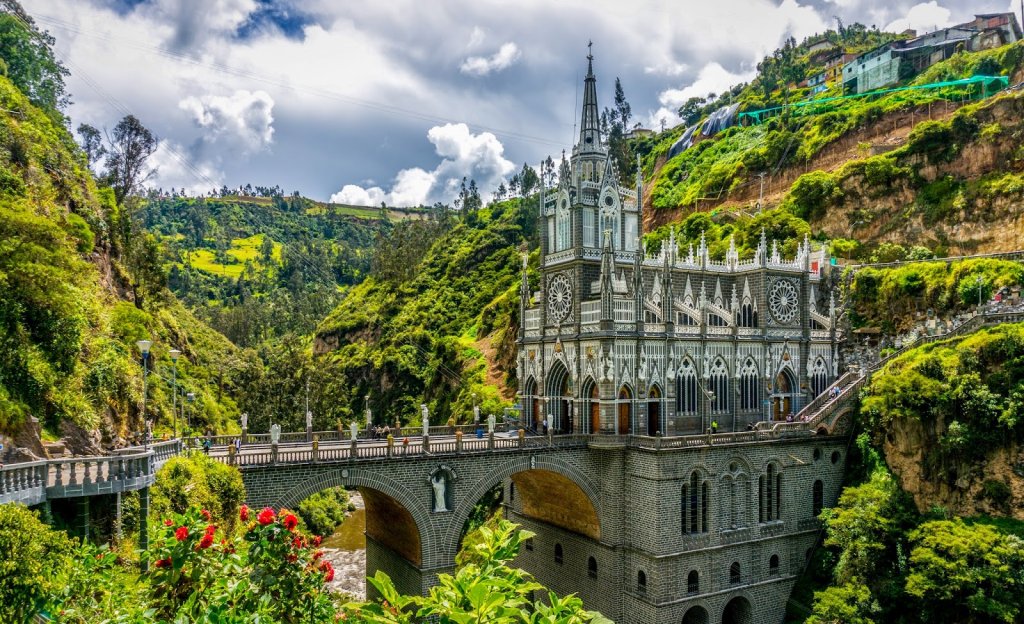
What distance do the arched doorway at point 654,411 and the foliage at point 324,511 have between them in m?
30.5

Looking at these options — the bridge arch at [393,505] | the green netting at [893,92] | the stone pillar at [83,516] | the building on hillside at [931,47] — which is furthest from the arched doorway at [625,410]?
the building on hillside at [931,47]

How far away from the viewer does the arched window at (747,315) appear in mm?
40562

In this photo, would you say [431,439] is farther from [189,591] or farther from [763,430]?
[189,591]

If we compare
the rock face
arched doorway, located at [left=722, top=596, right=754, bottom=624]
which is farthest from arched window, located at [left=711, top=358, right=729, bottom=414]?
arched doorway, located at [left=722, top=596, right=754, bottom=624]

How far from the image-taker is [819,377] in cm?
4231

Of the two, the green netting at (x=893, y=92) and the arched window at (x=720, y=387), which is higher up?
the green netting at (x=893, y=92)

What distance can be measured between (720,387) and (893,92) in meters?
59.8

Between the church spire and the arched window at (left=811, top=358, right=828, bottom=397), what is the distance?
1882cm

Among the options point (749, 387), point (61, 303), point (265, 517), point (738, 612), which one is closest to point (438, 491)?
point (61, 303)

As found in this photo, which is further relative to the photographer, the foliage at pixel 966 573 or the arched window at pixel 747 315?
the arched window at pixel 747 315

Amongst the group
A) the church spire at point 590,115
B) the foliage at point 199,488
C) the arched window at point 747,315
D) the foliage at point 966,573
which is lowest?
the foliage at point 966,573

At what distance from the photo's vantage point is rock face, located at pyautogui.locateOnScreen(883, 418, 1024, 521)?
30781 millimetres

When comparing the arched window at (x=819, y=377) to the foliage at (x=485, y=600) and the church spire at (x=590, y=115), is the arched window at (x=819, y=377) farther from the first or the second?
the foliage at (x=485, y=600)

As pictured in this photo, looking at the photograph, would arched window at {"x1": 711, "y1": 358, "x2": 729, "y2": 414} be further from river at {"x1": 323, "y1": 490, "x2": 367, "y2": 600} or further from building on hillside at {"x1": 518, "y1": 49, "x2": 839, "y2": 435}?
river at {"x1": 323, "y1": 490, "x2": 367, "y2": 600}
